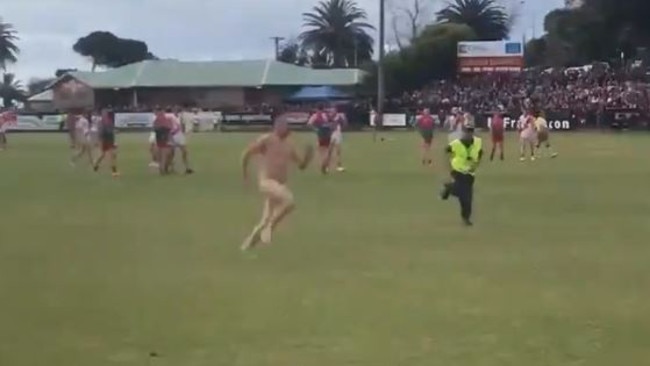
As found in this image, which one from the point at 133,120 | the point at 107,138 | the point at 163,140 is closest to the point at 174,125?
the point at 163,140

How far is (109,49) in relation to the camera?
6850 inches

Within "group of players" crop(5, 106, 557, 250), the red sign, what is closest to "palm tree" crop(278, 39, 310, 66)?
the red sign

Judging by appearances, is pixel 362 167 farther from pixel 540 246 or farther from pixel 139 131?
pixel 139 131

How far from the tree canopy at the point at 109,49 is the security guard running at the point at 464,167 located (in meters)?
153

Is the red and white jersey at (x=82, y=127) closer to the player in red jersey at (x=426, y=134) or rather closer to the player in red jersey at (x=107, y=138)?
Result: the player in red jersey at (x=107, y=138)

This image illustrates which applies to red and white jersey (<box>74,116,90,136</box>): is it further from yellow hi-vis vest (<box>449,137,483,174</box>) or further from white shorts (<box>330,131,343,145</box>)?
yellow hi-vis vest (<box>449,137,483,174</box>)

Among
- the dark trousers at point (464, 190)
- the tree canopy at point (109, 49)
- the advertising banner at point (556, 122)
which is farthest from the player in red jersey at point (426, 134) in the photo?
the tree canopy at point (109, 49)

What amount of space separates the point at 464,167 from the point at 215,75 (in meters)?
96.4

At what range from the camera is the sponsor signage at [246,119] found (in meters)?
88.9

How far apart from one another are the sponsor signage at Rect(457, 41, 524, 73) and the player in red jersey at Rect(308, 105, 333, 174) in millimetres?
66593

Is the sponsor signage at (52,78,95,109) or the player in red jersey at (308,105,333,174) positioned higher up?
the player in red jersey at (308,105,333,174)

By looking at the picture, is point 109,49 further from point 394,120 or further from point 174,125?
point 174,125

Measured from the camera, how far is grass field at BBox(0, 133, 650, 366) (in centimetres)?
1059

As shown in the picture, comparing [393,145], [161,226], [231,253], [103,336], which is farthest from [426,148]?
[103,336]
